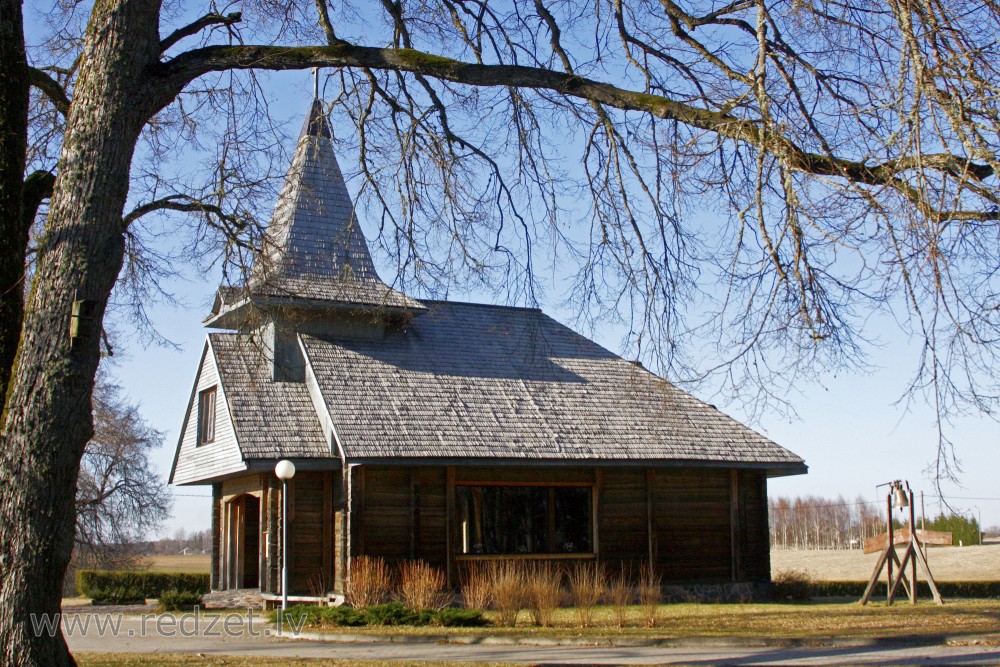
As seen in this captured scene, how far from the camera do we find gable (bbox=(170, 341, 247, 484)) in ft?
74.4

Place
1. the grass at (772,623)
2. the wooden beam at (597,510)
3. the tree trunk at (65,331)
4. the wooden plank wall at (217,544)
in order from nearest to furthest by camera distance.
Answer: the tree trunk at (65,331) < the grass at (772,623) < the wooden beam at (597,510) < the wooden plank wall at (217,544)

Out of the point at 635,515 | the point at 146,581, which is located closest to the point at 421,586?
the point at 635,515

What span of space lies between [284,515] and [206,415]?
19.9 ft

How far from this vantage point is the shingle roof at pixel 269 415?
21.1 m

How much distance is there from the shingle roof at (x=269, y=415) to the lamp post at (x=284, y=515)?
2.28ft

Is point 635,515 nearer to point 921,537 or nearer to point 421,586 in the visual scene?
point 921,537

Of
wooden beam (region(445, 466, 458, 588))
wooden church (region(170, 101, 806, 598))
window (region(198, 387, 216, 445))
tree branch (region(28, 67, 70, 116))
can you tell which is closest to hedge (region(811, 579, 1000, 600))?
wooden church (region(170, 101, 806, 598))

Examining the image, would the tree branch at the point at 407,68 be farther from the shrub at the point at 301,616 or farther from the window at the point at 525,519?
the window at the point at 525,519

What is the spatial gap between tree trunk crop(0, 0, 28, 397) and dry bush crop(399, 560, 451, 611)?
1056 cm

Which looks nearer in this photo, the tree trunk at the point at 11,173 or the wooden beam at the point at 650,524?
the tree trunk at the point at 11,173

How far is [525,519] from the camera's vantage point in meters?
23.0

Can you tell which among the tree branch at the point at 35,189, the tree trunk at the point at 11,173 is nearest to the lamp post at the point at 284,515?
the tree branch at the point at 35,189

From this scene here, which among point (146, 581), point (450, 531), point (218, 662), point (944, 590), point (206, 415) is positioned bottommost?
point (146, 581)

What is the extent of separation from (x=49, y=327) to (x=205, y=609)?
16.0 metres
